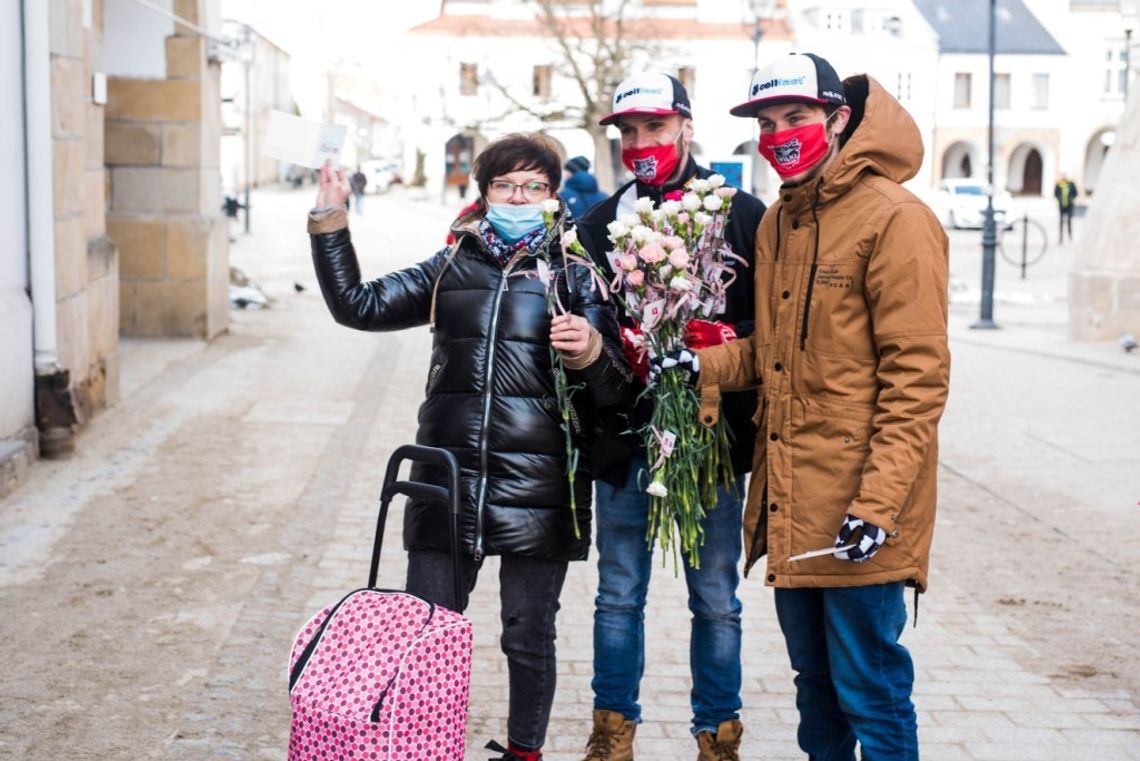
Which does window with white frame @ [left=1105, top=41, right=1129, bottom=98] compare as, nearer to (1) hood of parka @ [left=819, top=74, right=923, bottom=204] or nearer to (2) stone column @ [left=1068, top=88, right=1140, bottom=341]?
(2) stone column @ [left=1068, top=88, right=1140, bottom=341]

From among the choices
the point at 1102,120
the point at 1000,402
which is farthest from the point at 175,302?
the point at 1102,120

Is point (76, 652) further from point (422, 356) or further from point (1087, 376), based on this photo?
point (1087, 376)

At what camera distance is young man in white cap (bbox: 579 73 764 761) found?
439 cm

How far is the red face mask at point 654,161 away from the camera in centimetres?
443

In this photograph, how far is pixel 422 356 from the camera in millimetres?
15258

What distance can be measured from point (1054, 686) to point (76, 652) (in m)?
3.45

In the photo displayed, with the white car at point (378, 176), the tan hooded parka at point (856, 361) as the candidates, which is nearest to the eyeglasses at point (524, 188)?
the tan hooded parka at point (856, 361)

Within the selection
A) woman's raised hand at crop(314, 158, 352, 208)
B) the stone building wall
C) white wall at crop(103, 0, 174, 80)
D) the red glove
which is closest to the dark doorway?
white wall at crop(103, 0, 174, 80)

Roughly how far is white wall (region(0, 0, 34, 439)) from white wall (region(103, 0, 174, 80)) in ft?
18.8

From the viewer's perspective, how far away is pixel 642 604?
15.1ft

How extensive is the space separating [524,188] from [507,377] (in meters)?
0.50

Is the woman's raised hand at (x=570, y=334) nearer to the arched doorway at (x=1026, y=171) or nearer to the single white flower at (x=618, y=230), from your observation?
the single white flower at (x=618, y=230)

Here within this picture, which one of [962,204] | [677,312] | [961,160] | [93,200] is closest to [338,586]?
[677,312]

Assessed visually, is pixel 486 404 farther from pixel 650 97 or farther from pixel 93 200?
pixel 93 200
